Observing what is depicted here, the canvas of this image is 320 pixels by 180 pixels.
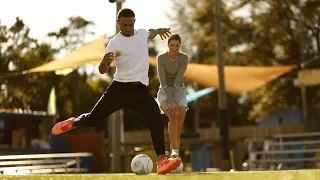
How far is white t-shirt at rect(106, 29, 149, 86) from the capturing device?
722 centimetres

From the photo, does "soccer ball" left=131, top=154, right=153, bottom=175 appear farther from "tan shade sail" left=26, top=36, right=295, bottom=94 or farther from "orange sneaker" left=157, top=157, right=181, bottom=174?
"tan shade sail" left=26, top=36, right=295, bottom=94

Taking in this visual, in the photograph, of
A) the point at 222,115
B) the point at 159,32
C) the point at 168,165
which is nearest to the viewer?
the point at 168,165

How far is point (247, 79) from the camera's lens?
20.7 metres

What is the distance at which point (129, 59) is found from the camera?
23.8ft

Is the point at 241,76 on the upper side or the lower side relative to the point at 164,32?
upper

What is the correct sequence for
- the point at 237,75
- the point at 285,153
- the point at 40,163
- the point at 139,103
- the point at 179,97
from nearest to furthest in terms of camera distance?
1. the point at 139,103
2. the point at 179,97
3. the point at 40,163
4. the point at 285,153
5. the point at 237,75

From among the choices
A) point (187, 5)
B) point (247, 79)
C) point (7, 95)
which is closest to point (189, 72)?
point (247, 79)

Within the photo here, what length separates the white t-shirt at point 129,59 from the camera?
7.22m

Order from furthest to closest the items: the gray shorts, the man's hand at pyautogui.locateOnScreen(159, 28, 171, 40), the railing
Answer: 1. the railing
2. the gray shorts
3. the man's hand at pyautogui.locateOnScreen(159, 28, 171, 40)

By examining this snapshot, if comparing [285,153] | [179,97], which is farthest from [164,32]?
[285,153]

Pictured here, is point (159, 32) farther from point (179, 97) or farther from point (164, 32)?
point (179, 97)

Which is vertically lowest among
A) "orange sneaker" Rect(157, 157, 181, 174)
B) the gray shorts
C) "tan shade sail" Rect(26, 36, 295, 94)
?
"orange sneaker" Rect(157, 157, 181, 174)

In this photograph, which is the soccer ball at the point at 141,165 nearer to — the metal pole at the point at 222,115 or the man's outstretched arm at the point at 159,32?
the man's outstretched arm at the point at 159,32

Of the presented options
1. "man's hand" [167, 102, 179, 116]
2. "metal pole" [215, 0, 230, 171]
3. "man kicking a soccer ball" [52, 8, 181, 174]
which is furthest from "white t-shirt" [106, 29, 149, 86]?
"metal pole" [215, 0, 230, 171]
